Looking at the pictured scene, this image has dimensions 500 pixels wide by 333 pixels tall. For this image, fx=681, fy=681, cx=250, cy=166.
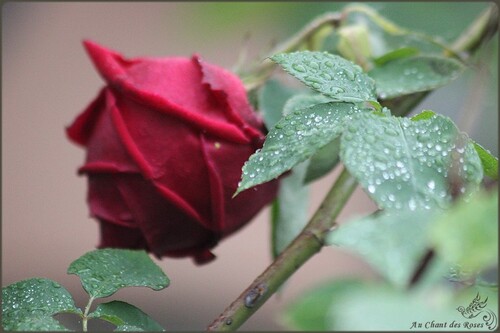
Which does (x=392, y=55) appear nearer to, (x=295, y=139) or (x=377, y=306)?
(x=295, y=139)

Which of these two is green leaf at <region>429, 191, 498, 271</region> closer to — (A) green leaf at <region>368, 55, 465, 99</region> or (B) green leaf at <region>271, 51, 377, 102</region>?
(B) green leaf at <region>271, 51, 377, 102</region>

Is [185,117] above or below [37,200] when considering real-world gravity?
above

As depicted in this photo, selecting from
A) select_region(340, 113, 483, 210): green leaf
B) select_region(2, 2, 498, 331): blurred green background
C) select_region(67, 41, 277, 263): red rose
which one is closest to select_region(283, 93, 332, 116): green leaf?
select_region(67, 41, 277, 263): red rose

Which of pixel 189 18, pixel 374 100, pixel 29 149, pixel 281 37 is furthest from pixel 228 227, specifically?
pixel 29 149

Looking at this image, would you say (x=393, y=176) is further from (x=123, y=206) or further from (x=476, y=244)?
(x=123, y=206)

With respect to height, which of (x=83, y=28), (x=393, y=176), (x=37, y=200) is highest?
(x=393, y=176)
